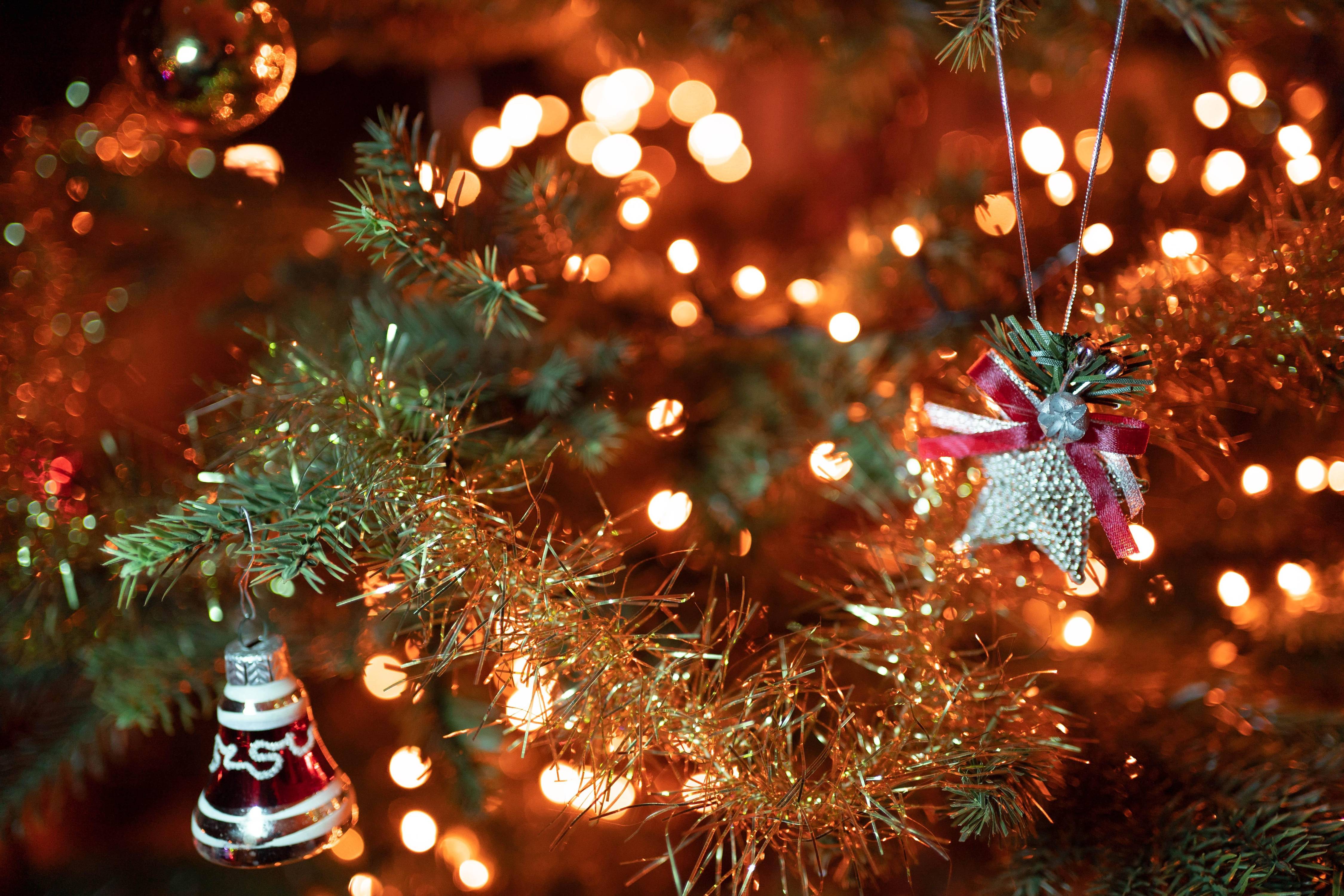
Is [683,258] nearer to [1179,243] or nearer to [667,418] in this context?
[667,418]

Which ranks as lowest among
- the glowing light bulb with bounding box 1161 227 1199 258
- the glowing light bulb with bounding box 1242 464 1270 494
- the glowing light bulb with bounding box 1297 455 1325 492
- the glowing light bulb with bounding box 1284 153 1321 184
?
the glowing light bulb with bounding box 1297 455 1325 492

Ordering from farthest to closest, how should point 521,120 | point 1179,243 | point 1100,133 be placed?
point 521,120 → point 1179,243 → point 1100,133

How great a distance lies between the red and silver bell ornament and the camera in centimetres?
37

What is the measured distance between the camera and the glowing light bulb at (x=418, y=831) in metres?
0.60

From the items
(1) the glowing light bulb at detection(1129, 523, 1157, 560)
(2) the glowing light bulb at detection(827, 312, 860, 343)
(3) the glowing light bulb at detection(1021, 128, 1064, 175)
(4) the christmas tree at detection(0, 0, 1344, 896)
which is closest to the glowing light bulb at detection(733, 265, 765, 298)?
(4) the christmas tree at detection(0, 0, 1344, 896)

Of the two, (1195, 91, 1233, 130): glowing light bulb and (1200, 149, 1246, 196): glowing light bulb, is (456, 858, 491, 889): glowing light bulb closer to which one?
(1200, 149, 1246, 196): glowing light bulb

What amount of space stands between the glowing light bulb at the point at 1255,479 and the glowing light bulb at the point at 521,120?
74 cm

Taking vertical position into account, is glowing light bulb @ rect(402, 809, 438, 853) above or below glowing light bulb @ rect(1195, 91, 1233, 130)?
below

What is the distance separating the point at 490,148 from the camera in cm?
73

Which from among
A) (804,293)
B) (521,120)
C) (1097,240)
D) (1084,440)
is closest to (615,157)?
(521,120)

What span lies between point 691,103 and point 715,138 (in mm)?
123

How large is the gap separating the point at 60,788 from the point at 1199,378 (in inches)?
30.7

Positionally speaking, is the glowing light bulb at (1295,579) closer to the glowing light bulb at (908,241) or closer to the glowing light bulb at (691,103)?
the glowing light bulb at (908,241)

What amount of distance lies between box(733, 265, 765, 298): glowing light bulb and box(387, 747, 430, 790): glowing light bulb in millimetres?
433
